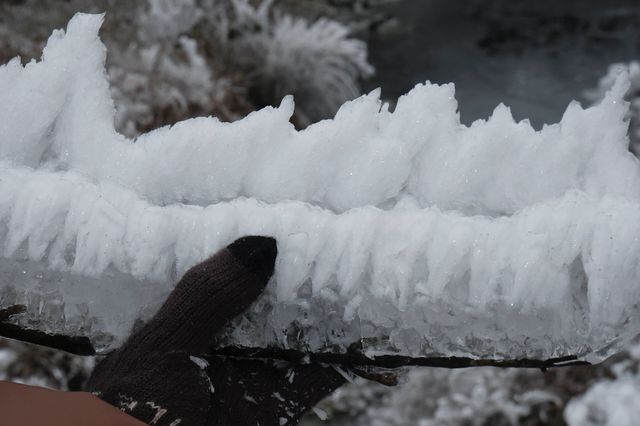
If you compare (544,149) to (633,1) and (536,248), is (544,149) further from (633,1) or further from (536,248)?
(633,1)

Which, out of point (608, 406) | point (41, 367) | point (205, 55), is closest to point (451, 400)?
point (608, 406)

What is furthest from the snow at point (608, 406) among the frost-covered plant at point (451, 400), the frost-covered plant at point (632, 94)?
the frost-covered plant at point (632, 94)

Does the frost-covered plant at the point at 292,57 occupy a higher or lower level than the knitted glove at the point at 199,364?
lower

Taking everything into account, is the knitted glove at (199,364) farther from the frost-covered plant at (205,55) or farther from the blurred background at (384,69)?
the frost-covered plant at (205,55)

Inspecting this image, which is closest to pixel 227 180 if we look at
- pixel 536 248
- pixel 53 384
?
pixel 536 248

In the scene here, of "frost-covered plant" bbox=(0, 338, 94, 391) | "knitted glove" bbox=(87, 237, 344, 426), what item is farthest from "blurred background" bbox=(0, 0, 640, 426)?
"knitted glove" bbox=(87, 237, 344, 426)
